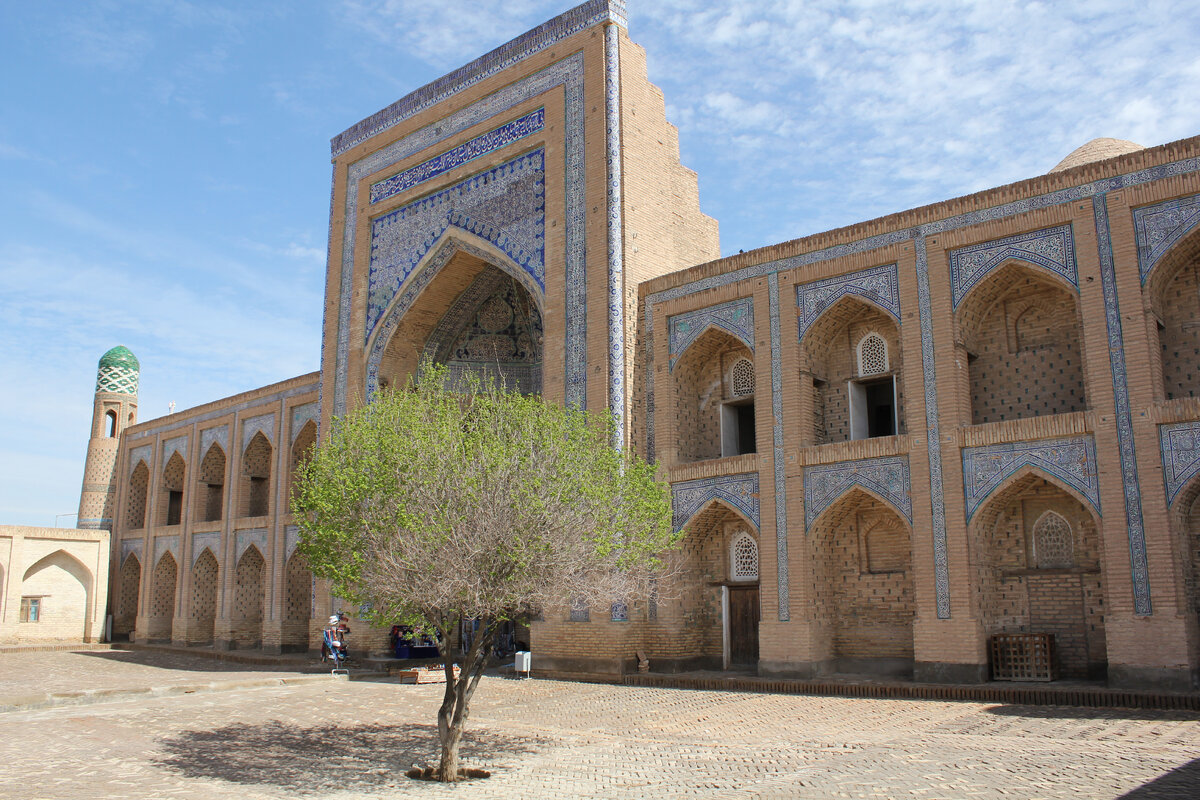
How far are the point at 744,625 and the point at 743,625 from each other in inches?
0.6

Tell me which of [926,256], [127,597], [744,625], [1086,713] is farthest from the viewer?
[127,597]

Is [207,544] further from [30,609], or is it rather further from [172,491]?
[30,609]

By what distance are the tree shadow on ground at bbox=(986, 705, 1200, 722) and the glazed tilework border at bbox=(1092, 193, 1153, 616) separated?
43.0 inches

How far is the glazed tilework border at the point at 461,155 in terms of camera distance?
49.7 feet

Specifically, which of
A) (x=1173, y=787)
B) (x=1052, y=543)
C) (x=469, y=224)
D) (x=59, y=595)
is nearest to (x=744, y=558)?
(x=1052, y=543)

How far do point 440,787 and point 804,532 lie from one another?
252 inches

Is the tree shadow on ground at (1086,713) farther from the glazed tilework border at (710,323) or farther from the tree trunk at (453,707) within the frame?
the glazed tilework border at (710,323)

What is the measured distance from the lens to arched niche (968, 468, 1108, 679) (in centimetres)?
1027

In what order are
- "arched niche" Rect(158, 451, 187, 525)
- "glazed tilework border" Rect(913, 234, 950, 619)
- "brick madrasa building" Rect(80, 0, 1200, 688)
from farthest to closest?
"arched niche" Rect(158, 451, 187, 525), "glazed tilework border" Rect(913, 234, 950, 619), "brick madrasa building" Rect(80, 0, 1200, 688)

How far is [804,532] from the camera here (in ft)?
38.1

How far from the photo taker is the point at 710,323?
13.0m

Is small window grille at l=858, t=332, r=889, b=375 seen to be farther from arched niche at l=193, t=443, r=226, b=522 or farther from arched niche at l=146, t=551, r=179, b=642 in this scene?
arched niche at l=146, t=551, r=179, b=642

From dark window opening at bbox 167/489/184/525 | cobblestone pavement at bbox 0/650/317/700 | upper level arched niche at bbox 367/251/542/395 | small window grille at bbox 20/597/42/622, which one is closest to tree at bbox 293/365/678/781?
cobblestone pavement at bbox 0/650/317/700

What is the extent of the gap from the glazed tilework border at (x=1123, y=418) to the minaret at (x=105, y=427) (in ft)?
77.7
